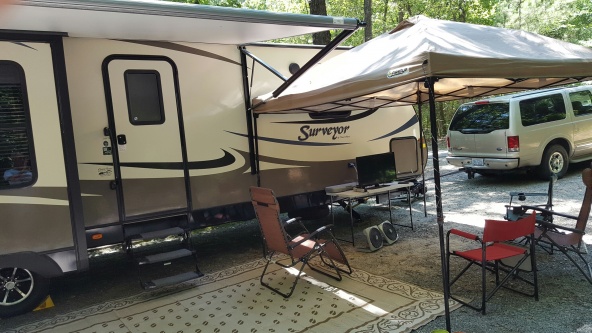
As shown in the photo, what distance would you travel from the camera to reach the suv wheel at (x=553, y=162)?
8.86 metres

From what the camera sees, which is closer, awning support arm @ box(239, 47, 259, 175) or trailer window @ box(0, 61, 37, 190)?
trailer window @ box(0, 61, 37, 190)

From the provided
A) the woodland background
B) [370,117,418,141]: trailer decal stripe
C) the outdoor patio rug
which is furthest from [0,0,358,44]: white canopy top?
the woodland background

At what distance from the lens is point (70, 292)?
194 inches

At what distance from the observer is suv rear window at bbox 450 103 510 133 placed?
340 inches

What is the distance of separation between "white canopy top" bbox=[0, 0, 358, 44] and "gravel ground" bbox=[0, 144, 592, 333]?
2.63 m

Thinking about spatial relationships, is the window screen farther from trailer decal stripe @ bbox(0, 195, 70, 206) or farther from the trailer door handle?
trailer decal stripe @ bbox(0, 195, 70, 206)

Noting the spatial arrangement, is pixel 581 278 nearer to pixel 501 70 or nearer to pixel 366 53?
pixel 501 70

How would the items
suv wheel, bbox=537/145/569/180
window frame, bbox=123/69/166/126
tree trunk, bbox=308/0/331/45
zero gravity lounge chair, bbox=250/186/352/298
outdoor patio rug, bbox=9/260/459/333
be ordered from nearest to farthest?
outdoor patio rug, bbox=9/260/459/333
zero gravity lounge chair, bbox=250/186/352/298
window frame, bbox=123/69/166/126
suv wheel, bbox=537/145/569/180
tree trunk, bbox=308/0/331/45

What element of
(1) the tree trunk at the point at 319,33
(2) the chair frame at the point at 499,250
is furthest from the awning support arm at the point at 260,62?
(1) the tree trunk at the point at 319,33

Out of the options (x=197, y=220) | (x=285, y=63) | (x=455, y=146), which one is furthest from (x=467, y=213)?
(x=197, y=220)

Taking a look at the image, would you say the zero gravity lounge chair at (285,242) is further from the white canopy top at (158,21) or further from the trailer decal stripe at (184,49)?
the trailer decal stripe at (184,49)

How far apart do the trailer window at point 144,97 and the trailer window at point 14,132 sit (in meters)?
1.04

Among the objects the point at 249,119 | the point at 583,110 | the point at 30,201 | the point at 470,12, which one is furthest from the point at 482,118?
the point at 470,12

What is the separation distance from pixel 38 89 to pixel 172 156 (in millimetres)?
1489
